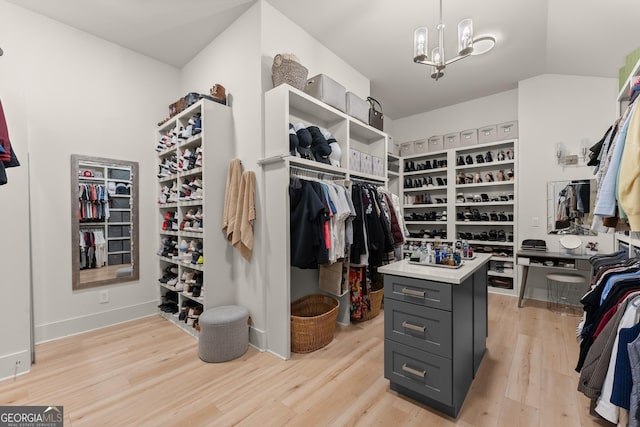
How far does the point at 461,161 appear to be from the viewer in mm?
4559

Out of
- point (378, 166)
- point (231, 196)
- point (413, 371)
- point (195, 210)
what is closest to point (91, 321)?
point (195, 210)

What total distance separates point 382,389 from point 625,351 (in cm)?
131

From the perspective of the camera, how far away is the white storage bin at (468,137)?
441 cm

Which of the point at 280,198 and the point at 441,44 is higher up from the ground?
the point at 441,44

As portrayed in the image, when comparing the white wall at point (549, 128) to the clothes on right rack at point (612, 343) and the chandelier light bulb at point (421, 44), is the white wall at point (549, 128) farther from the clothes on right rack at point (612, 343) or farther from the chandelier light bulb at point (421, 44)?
the chandelier light bulb at point (421, 44)

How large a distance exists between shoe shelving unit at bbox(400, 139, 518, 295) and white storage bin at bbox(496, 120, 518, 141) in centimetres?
10

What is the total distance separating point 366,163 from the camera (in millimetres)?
3299

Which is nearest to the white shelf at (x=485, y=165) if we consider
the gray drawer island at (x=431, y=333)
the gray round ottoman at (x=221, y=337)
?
the gray drawer island at (x=431, y=333)

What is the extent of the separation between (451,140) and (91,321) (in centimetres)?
548

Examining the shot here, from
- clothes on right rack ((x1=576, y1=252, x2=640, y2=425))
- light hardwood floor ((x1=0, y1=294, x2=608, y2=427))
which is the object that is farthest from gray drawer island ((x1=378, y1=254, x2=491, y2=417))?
clothes on right rack ((x1=576, y1=252, x2=640, y2=425))

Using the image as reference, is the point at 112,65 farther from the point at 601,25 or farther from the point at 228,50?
the point at 601,25

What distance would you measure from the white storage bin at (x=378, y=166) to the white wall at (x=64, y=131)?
9.25 ft

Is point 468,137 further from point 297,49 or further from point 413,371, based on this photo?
point 413,371

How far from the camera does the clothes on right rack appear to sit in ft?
3.94
